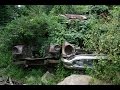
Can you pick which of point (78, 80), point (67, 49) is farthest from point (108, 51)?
point (67, 49)

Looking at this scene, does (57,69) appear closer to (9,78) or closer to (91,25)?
(9,78)

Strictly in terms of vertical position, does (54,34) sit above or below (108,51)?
above

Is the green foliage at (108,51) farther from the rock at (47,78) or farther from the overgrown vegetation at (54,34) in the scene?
the rock at (47,78)

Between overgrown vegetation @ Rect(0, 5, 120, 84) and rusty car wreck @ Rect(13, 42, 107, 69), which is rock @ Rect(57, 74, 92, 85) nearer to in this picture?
overgrown vegetation @ Rect(0, 5, 120, 84)

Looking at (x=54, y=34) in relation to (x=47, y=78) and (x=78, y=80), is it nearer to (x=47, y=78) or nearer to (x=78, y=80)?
(x=47, y=78)

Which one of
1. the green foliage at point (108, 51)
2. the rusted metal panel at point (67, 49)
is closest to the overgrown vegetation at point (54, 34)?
the green foliage at point (108, 51)

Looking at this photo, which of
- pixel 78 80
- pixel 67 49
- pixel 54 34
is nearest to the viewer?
pixel 78 80

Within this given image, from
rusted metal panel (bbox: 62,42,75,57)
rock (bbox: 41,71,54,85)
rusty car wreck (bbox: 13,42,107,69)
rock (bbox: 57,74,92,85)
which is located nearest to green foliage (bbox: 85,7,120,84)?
rock (bbox: 57,74,92,85)

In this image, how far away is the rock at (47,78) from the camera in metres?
6.30

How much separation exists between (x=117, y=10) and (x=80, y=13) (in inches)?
89.0

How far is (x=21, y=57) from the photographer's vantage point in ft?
23.7

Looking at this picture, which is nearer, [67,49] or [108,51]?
[108,51]

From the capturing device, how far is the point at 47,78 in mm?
6527
